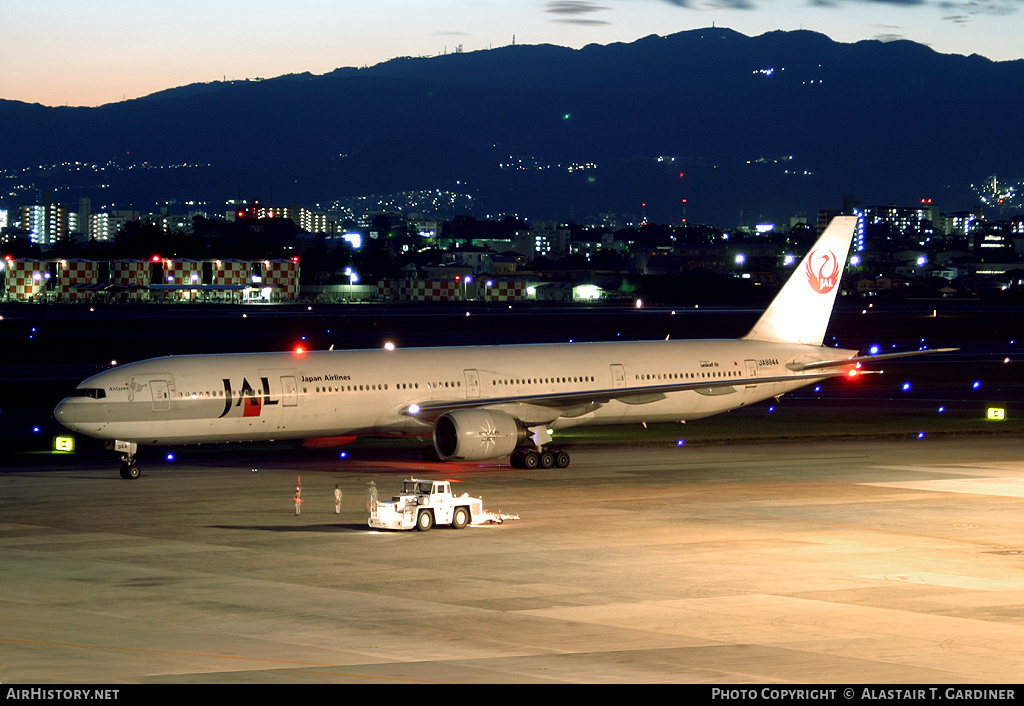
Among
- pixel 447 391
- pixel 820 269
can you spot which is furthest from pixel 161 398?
pixel 820 269

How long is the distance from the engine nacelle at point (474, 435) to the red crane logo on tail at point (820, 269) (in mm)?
17007

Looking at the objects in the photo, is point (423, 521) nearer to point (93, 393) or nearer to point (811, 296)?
point (93, 393)

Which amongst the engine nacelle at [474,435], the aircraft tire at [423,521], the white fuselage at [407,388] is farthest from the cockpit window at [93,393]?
the aircraft tire at [423,521]

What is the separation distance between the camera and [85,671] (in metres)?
17.4

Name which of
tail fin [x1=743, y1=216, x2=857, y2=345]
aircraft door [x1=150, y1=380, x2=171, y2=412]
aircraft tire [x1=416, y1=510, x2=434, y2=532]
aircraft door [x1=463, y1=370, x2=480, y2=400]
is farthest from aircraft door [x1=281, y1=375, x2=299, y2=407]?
tail fin [x1=743, y1=216, x2=857, y2=345]

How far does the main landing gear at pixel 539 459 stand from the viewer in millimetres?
43594

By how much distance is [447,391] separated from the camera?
44.5 metres

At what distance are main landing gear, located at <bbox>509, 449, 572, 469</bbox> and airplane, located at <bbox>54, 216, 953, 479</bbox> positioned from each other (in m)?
0.05

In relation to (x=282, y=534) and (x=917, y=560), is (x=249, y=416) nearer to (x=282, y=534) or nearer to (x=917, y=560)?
(x=282, y=534)

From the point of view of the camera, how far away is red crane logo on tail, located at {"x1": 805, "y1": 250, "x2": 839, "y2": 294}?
2106 inches

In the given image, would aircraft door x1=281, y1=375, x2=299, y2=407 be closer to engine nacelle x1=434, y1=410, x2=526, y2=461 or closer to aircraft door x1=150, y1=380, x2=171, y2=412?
aircraft door x1=150, y1=380, x2=171, y2=412

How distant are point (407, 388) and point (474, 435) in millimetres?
3685

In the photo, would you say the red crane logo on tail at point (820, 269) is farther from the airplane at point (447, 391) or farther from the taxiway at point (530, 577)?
the taxiway at point (530, 577)

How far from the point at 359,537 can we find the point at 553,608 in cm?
900
